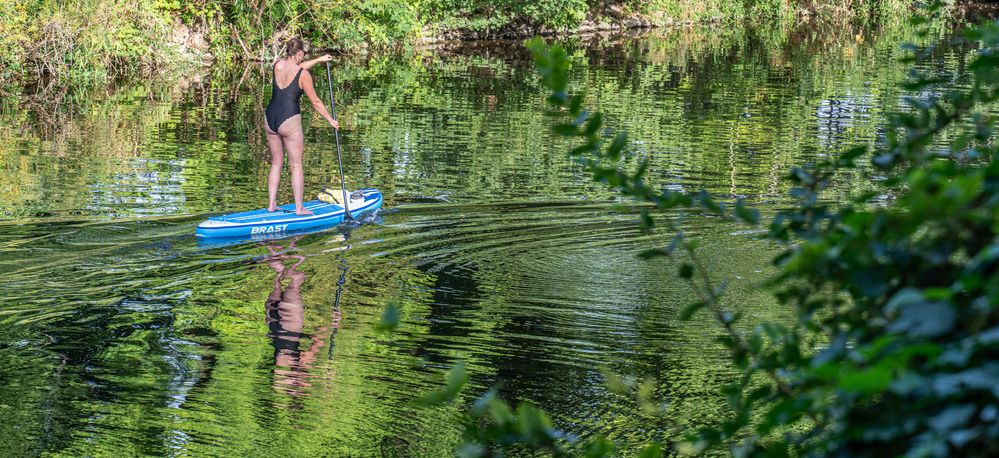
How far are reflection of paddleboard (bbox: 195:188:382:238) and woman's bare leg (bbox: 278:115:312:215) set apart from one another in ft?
0.44

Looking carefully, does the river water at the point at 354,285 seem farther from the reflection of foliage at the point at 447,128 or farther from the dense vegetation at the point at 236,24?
the dense vegetation at the point at 236,24

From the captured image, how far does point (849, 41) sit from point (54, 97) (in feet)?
87.9

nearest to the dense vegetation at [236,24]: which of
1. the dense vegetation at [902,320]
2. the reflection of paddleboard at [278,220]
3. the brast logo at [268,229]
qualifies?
the reflection of paddleboard at [278,220]

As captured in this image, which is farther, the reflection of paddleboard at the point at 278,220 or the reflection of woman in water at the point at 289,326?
the reflection of paddleboard at the point at 278,220

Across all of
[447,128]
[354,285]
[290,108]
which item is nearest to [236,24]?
[447,128]

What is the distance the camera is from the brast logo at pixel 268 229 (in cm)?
1082

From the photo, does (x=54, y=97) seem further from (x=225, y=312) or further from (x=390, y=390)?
(x=390, y=390)

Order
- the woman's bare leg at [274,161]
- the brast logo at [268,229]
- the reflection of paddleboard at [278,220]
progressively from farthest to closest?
the woman's bare leg at [274,161] < the brast logo at [268,229] < the reflection of paddleboard at [278,220]

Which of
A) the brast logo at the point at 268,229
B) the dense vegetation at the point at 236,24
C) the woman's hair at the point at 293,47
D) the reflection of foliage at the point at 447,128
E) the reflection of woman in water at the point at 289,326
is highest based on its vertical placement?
the dense vegetation at the point at 236,24

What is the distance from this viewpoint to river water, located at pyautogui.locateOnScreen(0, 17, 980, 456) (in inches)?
247

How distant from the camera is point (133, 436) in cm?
587

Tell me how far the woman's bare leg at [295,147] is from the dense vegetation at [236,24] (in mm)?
15272

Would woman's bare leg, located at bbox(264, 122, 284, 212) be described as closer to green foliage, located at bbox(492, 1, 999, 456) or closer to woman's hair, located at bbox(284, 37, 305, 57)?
woman's hair, located at bbox(284, 37, 305, 57)

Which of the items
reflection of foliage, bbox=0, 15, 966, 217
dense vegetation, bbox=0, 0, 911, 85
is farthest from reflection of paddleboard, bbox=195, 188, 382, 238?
dense vegetation, bbox=0, 0, 911, 85
